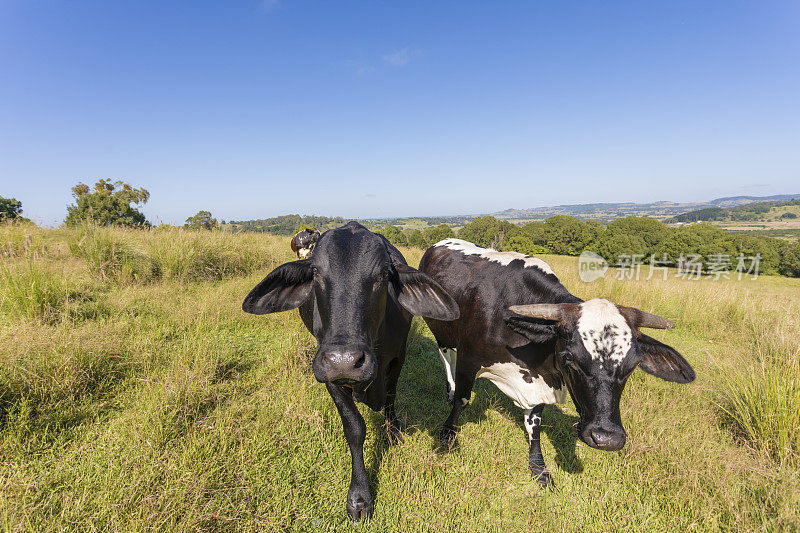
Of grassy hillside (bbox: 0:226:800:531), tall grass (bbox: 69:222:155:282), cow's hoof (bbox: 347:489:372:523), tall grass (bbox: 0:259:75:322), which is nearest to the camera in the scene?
grassy hillside (bbox: 0:226:800:531)

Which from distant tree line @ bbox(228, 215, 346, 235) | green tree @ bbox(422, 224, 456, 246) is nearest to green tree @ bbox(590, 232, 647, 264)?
green tree @ bbox(422, 224, 456, 246)

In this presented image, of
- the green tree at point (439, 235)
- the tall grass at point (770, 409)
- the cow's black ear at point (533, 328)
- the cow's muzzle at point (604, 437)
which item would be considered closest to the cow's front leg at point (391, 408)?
the cow's black ear at point (533, 328)

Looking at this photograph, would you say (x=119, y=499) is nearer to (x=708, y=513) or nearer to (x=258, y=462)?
(x=258, y=462)

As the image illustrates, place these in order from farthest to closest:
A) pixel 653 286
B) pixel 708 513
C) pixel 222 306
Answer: pixel 653 286 < pixel 222 306 < pixel 708 513

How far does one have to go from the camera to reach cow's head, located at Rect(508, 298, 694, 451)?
7.16 ft

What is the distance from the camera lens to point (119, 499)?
2121 mm

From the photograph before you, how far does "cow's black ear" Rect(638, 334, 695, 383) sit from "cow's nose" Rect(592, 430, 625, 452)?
0.57m

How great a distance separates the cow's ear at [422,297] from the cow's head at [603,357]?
0.55 metres

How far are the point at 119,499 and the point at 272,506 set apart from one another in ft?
3.34

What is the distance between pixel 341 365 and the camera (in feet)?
6.19

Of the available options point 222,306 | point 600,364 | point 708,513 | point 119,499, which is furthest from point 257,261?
point 708,513

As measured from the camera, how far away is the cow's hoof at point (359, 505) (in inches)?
101

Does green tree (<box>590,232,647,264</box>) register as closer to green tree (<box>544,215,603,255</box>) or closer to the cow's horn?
green tree (<box>544,215,603,255</box>)

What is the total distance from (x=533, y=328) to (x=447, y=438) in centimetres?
177
